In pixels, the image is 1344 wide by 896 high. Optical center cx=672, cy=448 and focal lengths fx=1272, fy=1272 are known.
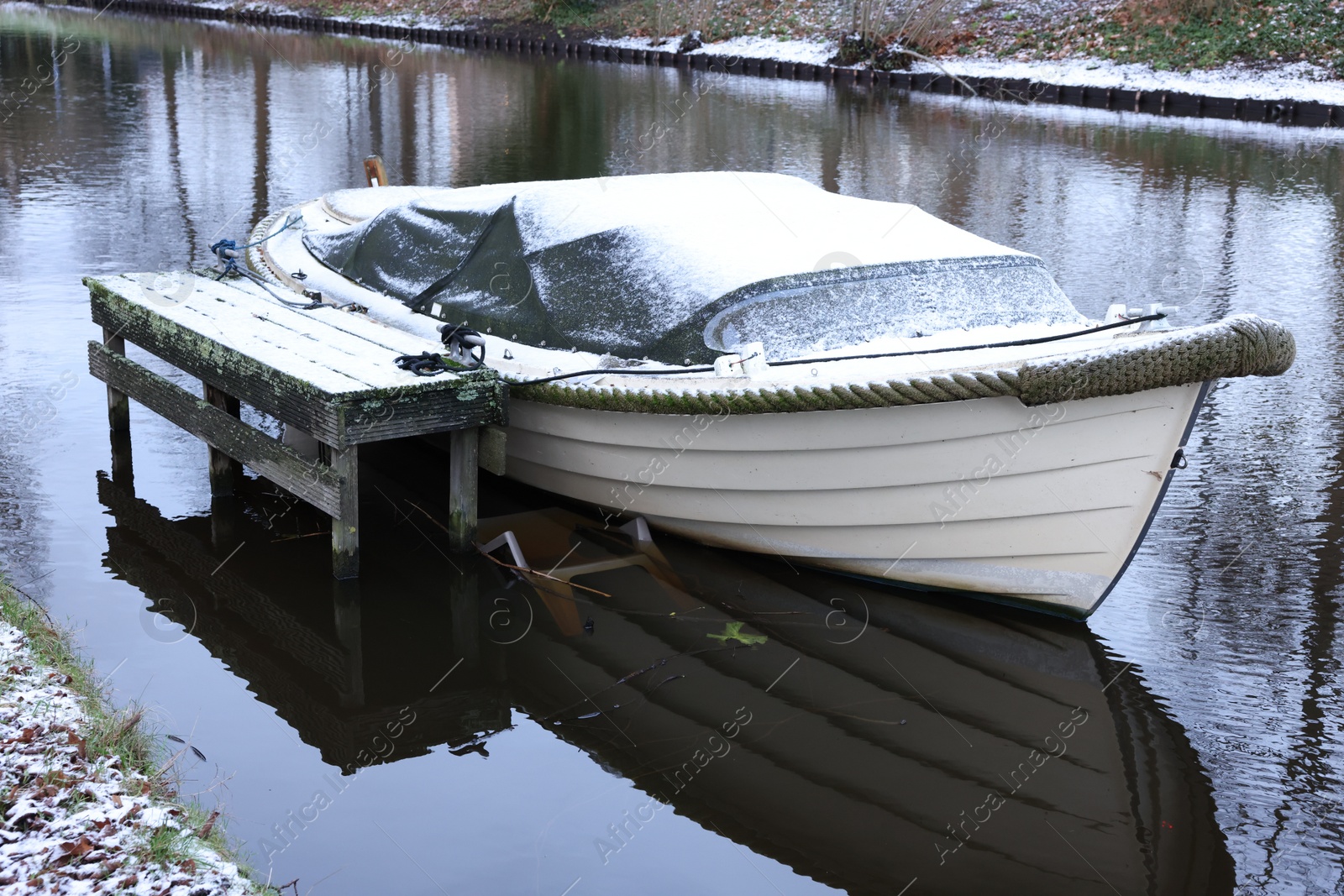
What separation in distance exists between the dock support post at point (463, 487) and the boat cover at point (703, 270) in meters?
0.82

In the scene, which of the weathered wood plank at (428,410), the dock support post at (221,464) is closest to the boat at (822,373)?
the weathered wood plank at (428,410)

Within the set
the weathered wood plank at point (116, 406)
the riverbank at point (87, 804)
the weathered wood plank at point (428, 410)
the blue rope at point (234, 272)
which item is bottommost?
the riverbank at point (87, 804)

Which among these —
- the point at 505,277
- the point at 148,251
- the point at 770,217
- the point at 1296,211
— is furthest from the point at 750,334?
the point at 1296,211

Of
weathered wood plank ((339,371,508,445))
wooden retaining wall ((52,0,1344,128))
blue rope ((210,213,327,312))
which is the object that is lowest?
weathered wood plank ((339,371,508,445))

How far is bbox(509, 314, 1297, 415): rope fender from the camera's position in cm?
500

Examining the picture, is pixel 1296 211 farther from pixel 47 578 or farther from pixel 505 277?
pixel 47 578

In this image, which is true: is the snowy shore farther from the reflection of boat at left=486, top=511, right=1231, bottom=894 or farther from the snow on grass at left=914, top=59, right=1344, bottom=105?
the reflection of boat at left=486, top=511, right=1231, bottom=894

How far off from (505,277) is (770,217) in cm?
154

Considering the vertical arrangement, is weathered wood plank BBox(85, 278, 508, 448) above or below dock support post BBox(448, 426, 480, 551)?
above

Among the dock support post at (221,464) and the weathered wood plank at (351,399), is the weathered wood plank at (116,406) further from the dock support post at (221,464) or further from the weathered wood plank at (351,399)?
the weathered wood plank at (351,399)

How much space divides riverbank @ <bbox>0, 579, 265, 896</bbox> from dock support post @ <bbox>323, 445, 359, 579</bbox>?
4.86 ft

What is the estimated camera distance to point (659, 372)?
616 centimetres

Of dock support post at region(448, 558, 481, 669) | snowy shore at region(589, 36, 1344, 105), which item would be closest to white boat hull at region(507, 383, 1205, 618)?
dock support post at region(448, 558, 481, 669)

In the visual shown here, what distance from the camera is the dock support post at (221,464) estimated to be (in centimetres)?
709
